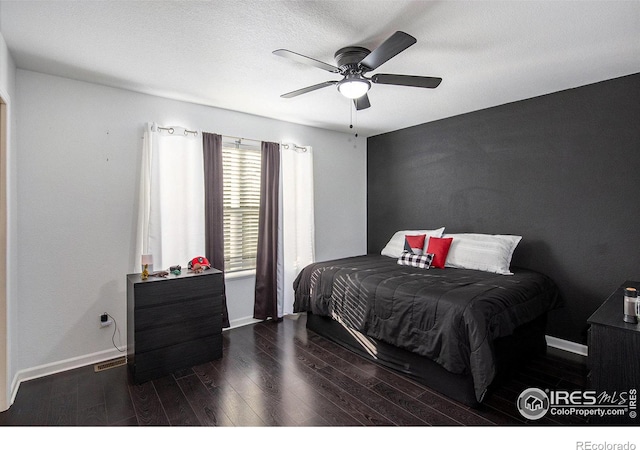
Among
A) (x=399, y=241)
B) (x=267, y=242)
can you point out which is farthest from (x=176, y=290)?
(x=399, y=241)

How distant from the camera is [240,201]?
3814mm

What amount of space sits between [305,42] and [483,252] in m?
2.56

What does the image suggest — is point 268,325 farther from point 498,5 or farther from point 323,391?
point 498,5

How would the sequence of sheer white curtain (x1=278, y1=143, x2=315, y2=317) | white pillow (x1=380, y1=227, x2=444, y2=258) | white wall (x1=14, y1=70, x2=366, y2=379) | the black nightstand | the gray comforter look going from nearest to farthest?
the black nightstand → the gray comforter → white wall (x1=14, y1=70, x2=366, y2=379) → white pillow (x1=380, y1=227, x2=444, y2=258) → sheer white curtain (x1=278, y1=143, x2=315, y2=317)

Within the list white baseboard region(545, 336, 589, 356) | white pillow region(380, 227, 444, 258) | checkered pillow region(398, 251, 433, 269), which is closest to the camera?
white baseboard region(545, 336, 589, 356)

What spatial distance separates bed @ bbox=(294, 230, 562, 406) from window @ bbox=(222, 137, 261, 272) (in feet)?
2.72

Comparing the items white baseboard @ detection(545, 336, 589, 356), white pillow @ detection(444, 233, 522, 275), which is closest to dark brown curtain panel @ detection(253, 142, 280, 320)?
white pillow @ detection(444, 233, 522, 275)

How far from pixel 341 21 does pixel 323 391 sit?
250cm

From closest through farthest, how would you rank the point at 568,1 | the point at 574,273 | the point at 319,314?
the point at 568,1
the point at 574,273
the point at 319,314

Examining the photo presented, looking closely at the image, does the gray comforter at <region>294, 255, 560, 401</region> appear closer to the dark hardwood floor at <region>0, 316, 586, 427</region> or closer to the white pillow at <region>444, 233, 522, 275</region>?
the white pillow at <region>444, 233, 522, 275</region>

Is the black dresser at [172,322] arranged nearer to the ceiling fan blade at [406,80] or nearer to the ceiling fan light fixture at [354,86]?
the ceiling fan light fixture at [354,86]

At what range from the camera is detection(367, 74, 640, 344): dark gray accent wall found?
2.81m

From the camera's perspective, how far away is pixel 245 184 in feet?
12.6
